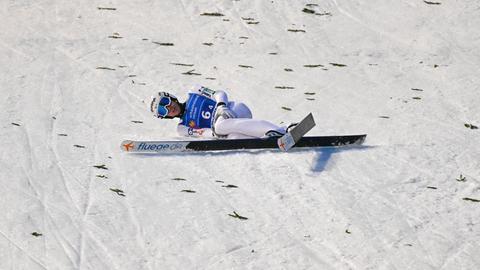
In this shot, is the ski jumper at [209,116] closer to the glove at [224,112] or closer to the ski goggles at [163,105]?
the glove at [224,112]

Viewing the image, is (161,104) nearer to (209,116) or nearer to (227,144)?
(209,116)

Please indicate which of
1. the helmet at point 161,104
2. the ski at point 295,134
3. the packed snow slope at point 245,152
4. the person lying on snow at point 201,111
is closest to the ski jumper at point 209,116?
the person lying on snow at point 201,111

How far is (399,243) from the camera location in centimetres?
767

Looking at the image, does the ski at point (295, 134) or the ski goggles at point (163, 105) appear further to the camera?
the ski goggles at point (163, 105)

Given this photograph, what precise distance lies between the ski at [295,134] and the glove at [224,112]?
2.93 feet

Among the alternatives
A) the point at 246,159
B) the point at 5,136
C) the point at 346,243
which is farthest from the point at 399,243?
the point at 5,136

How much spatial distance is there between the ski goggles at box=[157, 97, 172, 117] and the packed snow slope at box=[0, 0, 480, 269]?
1.04 feet

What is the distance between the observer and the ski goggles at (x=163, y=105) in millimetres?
10469

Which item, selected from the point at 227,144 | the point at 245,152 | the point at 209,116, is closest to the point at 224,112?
the point at 209,116

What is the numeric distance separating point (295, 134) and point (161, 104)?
199 centimetres

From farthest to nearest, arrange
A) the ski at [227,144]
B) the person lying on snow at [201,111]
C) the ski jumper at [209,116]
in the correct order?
the person lying on snow at [201,111]
the ski jumper at [209,116]
the ski at [227,144]

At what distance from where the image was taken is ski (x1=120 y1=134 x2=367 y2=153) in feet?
31.5

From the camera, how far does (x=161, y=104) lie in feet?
34.4

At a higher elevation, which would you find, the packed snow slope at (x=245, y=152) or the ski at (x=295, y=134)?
the ski at (x=295, y=134)
